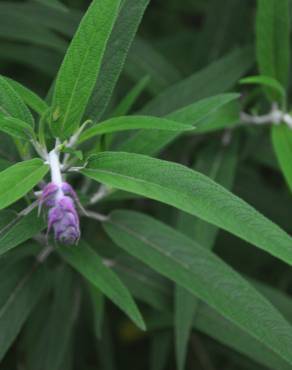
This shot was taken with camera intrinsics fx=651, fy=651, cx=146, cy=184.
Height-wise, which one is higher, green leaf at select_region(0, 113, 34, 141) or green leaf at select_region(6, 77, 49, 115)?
green leaf at select_region(6, 77, 49, 115)

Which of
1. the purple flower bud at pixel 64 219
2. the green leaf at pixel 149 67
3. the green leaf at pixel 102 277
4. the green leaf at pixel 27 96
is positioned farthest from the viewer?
the green leaf at pixel 149 67

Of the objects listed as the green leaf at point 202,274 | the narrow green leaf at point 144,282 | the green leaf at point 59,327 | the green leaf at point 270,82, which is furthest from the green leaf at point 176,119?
the green leaf at point 59,327

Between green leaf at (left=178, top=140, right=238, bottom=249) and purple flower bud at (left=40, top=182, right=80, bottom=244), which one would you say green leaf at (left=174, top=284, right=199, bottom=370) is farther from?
purple flower bud at (left=40, top=182, right=80, bottom=244)

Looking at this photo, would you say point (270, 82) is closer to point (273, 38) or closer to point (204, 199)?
point (273, 38)

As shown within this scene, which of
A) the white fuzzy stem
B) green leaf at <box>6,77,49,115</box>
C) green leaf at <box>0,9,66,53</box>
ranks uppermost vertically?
green leaf at <box>0,9,66,53</box>

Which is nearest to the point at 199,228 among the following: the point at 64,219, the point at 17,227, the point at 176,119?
the point at 176,119

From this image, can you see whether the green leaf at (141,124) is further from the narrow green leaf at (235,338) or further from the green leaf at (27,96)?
the narrow green leaf at (235,338)

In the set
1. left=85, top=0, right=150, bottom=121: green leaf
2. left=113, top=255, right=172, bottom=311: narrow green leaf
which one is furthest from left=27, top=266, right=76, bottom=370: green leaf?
left=85, top=0, right=150, bottom=121: green leaf
